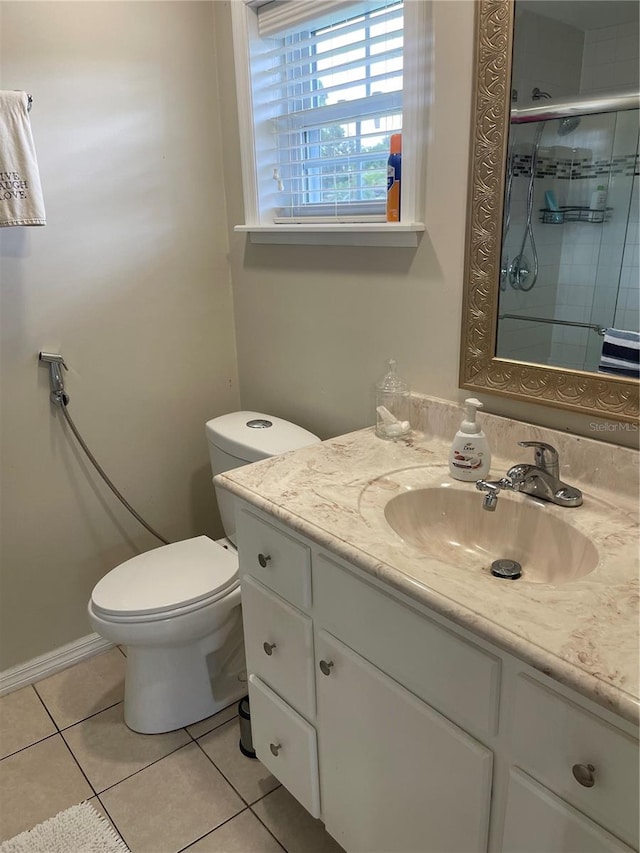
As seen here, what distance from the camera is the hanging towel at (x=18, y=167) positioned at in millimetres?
1555

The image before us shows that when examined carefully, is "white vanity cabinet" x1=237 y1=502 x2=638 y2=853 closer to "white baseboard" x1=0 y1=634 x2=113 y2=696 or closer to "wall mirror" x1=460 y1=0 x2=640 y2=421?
"wall mirror" x1=460 y1=0 x2=640 y2=421

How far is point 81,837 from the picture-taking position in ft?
5.00

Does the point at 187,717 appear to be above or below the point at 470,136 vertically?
below

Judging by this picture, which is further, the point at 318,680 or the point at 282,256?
the point at 282,256

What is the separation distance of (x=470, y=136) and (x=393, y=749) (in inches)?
47.9

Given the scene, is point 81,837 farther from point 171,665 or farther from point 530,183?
point 530,183

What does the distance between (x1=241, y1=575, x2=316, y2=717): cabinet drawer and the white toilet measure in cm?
28

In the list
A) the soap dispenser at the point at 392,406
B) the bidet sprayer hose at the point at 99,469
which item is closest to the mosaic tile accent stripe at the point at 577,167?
the soap dispenser at the point at 392,406

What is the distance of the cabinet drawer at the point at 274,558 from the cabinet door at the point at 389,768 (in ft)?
0.35

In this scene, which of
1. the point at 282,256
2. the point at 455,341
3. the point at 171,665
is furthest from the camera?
the point at 282,256

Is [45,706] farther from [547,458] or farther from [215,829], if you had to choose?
[547,458]

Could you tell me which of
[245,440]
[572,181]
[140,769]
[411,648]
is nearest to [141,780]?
[140,769]

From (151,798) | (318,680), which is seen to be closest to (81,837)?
(151,798)

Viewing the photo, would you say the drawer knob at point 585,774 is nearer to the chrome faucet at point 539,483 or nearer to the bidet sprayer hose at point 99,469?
the chrome faucet at point 539,483
